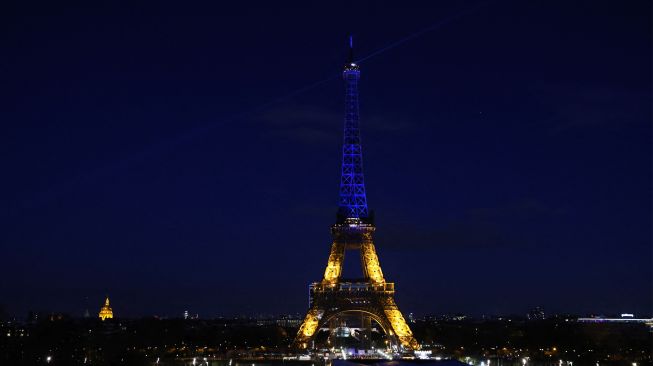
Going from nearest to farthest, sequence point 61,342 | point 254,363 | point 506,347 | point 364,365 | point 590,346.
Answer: point 364,365 → point 254,363 → point 61,342 → point 590,346 → point 506,347

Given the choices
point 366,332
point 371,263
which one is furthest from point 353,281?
point 366,332

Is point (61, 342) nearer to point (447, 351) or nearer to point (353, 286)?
point (353, 286)

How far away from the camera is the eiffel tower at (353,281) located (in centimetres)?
9100

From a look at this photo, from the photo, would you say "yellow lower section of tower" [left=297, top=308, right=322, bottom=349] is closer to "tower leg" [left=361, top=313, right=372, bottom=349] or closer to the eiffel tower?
the eiffel tower

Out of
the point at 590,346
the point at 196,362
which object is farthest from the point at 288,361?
the point at 590,346

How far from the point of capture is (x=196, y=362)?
78500 millimetres

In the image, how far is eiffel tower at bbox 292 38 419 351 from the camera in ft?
299

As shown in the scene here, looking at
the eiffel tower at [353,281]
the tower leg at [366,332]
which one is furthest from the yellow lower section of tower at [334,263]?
the tower leg at [366,332]

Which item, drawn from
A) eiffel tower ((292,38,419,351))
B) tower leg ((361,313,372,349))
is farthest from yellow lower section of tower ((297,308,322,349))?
tower leg ((361,313,372,349))

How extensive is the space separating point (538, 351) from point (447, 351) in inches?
392

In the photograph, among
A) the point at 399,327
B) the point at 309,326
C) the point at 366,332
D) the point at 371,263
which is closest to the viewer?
the point at 399,327

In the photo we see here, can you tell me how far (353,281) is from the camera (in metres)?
92.6

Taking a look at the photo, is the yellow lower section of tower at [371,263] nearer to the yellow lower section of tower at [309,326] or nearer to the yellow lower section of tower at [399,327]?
the yellow lower section of tower at [399,327]

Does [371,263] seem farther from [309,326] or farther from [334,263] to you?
[309,326]
